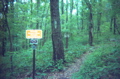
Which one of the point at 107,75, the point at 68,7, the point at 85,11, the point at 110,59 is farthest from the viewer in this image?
the point at 68,7

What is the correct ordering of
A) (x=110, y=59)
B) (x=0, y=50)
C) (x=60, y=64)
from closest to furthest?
(x=110, y=59) → (x=60, y=64) → (x=0, y=50)

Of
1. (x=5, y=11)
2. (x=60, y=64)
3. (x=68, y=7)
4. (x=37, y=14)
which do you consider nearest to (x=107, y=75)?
(x=60, y=64)

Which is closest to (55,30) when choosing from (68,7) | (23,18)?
(23,18)

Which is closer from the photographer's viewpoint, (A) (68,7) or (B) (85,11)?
(B) (85,11)

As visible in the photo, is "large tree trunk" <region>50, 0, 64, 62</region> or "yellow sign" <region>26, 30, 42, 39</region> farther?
A: "large tree trunk" <region>50, 0, 64, 62</region>

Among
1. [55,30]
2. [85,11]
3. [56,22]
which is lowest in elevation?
[55,30]

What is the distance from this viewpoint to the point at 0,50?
7.71 m

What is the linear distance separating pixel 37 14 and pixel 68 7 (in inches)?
398

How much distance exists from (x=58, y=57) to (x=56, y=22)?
92.3 inches

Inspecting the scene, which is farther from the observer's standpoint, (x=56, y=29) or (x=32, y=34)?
(x=56, y=29)

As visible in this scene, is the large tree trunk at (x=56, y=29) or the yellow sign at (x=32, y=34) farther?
the large tree trunk at (x=56, y=29)

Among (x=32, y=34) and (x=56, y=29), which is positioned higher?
(x=56, y=29)

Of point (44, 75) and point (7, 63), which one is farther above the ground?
point (7, 63)

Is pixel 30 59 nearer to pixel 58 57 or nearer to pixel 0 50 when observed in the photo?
pixel 0 50
